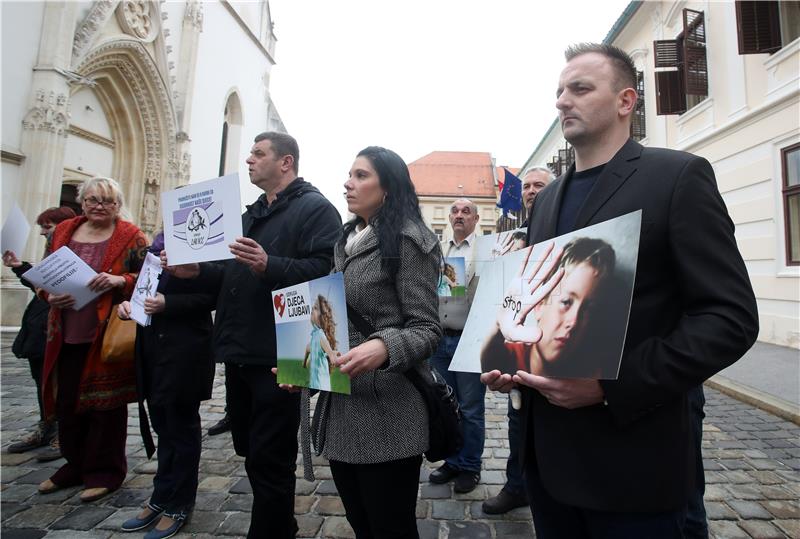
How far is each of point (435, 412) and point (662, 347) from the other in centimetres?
94

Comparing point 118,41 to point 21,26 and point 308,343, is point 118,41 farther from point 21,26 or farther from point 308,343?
point 308,343

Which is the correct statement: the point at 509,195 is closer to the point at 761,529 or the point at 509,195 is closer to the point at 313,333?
the point at 761,529

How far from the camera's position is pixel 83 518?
9.39 feet

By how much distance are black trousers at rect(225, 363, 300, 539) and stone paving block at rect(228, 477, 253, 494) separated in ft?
3.55

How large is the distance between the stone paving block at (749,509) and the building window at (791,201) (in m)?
7.73

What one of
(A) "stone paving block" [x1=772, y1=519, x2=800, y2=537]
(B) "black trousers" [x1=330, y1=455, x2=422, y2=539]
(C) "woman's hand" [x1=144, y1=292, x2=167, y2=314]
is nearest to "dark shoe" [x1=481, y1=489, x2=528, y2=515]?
(B) "black trousers" [x1=330, y1=455, x2=422, y2=539]

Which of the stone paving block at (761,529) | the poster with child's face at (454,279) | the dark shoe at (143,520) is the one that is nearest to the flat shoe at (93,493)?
the dark shoe at (143,520)

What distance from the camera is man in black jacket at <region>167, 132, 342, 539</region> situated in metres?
2.24

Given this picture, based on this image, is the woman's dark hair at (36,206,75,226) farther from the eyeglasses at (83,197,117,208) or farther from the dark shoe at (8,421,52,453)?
the dark shoe at (8,421,52,453)

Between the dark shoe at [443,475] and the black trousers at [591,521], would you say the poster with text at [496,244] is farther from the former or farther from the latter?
the black trousers at [591,521]

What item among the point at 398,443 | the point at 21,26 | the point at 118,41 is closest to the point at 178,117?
the point at 118,41

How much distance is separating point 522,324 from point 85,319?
3267mm

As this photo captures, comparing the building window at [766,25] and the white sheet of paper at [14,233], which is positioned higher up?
the building window at [766,25]

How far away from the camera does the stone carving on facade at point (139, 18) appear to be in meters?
13.8
